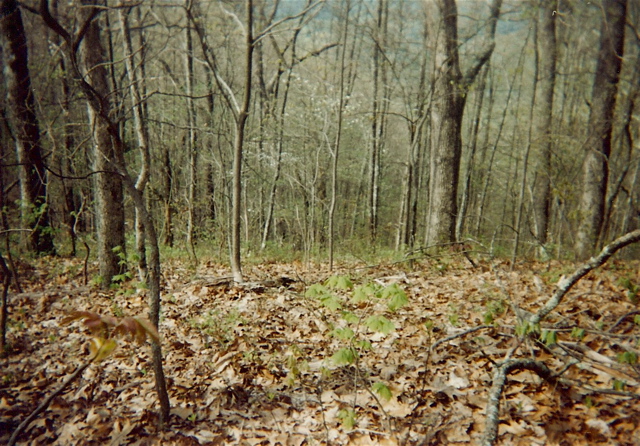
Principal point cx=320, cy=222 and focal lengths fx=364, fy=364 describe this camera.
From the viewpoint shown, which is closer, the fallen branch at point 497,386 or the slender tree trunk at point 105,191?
the fallen branch at point 497,386

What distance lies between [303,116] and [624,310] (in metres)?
12.0

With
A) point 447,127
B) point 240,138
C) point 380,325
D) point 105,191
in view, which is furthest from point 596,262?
point 105,191

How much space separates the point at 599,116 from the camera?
25.8 feet

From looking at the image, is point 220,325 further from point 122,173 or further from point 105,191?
point 105,191

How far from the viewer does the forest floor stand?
112 inches

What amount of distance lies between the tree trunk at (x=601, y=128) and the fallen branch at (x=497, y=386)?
6.01 m

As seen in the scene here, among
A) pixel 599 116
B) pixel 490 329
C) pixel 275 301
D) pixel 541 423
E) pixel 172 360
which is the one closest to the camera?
A: pixel 541 423

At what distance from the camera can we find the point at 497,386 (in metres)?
2.48

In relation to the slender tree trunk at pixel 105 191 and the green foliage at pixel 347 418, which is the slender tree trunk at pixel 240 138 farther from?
the green foliage at pixel 347 418

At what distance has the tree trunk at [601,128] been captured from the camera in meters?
7.64

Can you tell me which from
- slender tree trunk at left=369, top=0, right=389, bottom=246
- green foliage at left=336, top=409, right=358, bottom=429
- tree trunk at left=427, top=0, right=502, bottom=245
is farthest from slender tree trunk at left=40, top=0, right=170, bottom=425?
slender tree trunk at left=369, top=0, right=389, bottom=246

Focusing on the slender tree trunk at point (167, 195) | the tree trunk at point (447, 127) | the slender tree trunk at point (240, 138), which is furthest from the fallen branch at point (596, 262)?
the slender tree trunk at point (167, 195)

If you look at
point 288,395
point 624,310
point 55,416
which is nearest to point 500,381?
point 288,395

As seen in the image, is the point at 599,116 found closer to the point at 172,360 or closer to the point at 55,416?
the point at 172,360
